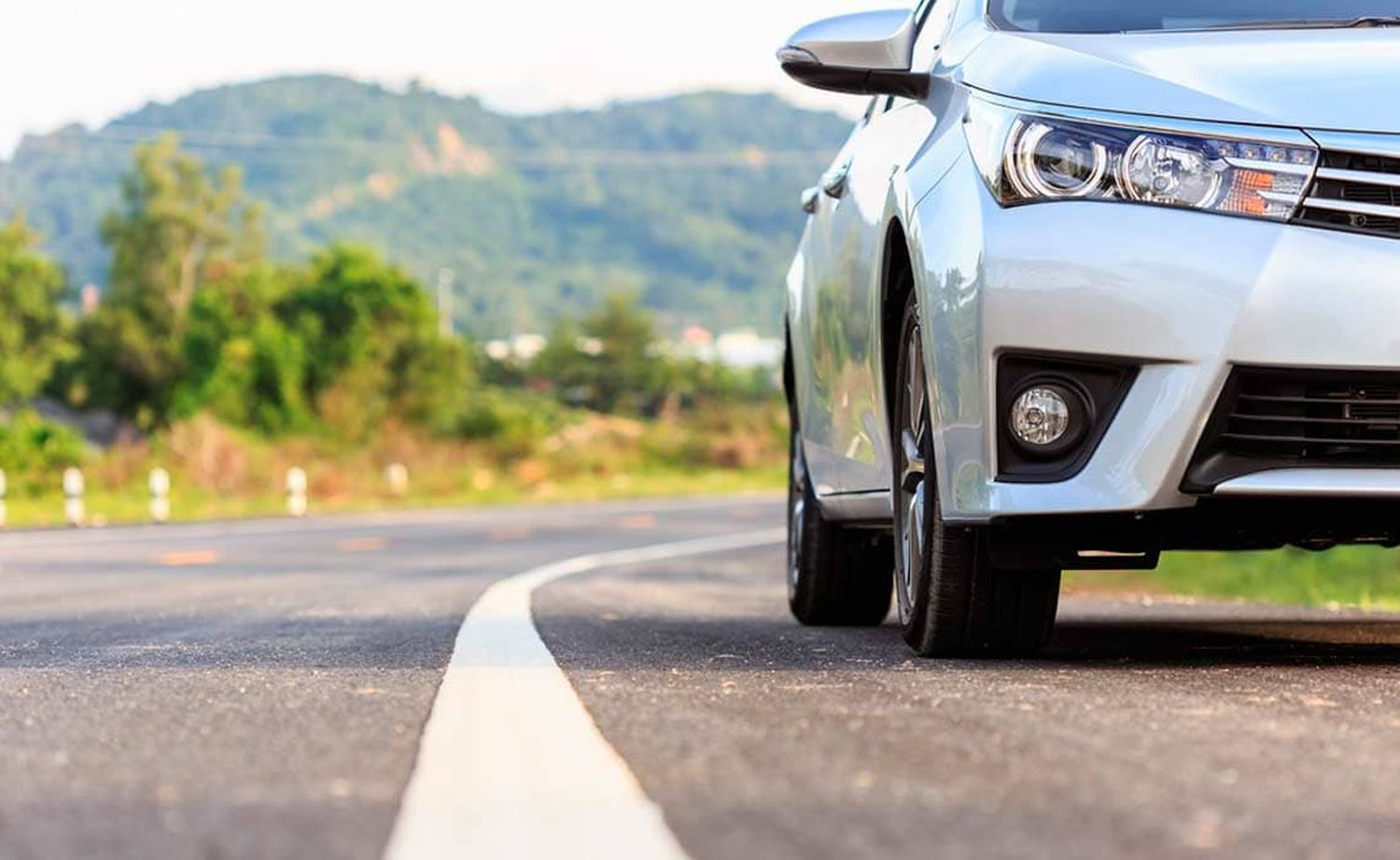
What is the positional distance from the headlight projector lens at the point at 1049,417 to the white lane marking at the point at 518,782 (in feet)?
3.61

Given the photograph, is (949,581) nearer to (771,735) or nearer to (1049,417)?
(1049,417)

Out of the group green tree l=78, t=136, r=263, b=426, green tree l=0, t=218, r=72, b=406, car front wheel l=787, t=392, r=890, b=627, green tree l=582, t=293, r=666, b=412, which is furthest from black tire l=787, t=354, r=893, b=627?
green tree l=582, t=293, r=666, b=412

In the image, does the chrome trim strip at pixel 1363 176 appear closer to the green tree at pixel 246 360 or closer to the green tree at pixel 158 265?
the green tree at pixel 246 360

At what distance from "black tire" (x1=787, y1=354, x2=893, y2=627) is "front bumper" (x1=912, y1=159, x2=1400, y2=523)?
2.48 m

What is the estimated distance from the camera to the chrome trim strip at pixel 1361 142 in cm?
472

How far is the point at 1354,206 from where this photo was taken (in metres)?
4.72

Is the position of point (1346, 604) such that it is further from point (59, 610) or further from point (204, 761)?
point (204, 761)

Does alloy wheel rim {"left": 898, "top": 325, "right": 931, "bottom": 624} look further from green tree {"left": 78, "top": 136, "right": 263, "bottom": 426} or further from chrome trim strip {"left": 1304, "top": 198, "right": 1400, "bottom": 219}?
green tree {"left": 78, "top": 136, "right": 263, "bottom": 426}

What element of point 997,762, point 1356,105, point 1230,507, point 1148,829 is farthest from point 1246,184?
point 1148,829

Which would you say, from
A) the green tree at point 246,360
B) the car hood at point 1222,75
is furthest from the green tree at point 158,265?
the car hood at point 1222,75

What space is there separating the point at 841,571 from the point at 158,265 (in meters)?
88.4

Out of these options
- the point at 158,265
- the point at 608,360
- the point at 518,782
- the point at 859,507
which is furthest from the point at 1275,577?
the point at 608,360

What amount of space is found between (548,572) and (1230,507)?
8416mm

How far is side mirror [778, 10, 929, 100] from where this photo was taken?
18.7ft
